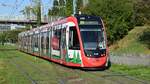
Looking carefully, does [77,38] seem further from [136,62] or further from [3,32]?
[3,32]

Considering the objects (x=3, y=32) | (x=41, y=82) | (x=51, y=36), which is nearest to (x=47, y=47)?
(x=51, y=36)

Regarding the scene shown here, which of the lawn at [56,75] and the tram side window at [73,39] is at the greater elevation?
the tram side window at [73,39]

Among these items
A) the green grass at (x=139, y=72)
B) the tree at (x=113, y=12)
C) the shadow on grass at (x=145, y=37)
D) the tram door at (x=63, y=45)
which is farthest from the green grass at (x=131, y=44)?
the green grass at (x=139, y=72)

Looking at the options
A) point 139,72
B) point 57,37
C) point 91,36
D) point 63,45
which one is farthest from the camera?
point 57,37

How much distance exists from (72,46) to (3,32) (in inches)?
6276

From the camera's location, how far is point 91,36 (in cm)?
2653

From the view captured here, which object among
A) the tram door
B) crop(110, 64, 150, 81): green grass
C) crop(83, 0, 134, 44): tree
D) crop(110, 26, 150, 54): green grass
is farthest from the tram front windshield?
crop(83, 0, 134, 44): tree

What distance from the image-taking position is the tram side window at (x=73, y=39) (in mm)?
26744

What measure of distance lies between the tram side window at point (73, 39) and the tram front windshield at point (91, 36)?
1.67ft

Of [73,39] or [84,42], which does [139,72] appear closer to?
[84,42]

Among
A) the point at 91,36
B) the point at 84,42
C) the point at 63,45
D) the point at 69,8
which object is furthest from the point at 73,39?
the point at 69,8

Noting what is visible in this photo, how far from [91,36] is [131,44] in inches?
921

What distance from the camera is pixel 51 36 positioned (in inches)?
Answer: 1375

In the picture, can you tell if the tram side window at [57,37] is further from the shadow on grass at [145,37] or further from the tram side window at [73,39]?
the shadow on grass at [145,37]
